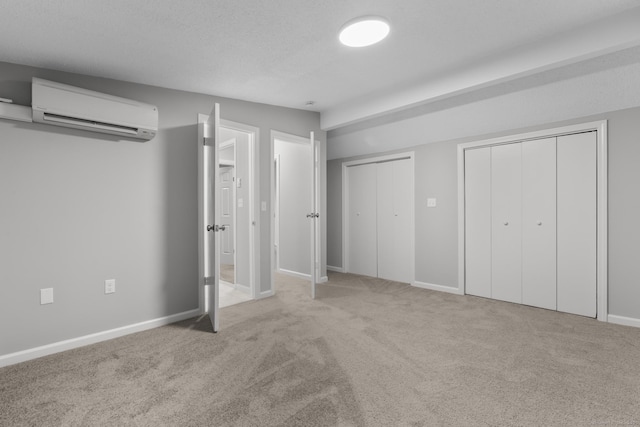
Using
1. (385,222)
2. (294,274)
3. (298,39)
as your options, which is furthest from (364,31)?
(294,274)

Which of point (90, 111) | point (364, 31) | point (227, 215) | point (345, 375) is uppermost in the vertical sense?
point (364, 31)

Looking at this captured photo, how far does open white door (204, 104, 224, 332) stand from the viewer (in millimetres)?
2791

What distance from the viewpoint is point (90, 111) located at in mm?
2504

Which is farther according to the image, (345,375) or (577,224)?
(577,224)

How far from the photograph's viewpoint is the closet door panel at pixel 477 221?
387 centimetres

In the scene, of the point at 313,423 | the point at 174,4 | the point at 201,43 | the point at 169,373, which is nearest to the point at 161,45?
the point at 201,43

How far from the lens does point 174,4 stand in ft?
6.09

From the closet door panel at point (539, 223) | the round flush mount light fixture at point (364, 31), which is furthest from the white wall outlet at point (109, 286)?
the closet door panel at point (539, 223)

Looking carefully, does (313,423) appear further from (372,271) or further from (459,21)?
(372,271)

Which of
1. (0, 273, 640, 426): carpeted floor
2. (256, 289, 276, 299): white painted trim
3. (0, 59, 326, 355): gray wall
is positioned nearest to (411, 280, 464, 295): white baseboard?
(0, 273, 640, 426): carpeted floor

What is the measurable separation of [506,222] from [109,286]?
4200 millimetres

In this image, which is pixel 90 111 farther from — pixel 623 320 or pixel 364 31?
pixel 623 320

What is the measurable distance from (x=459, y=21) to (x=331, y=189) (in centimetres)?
368

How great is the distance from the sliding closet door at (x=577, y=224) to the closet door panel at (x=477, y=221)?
0.71 meters
